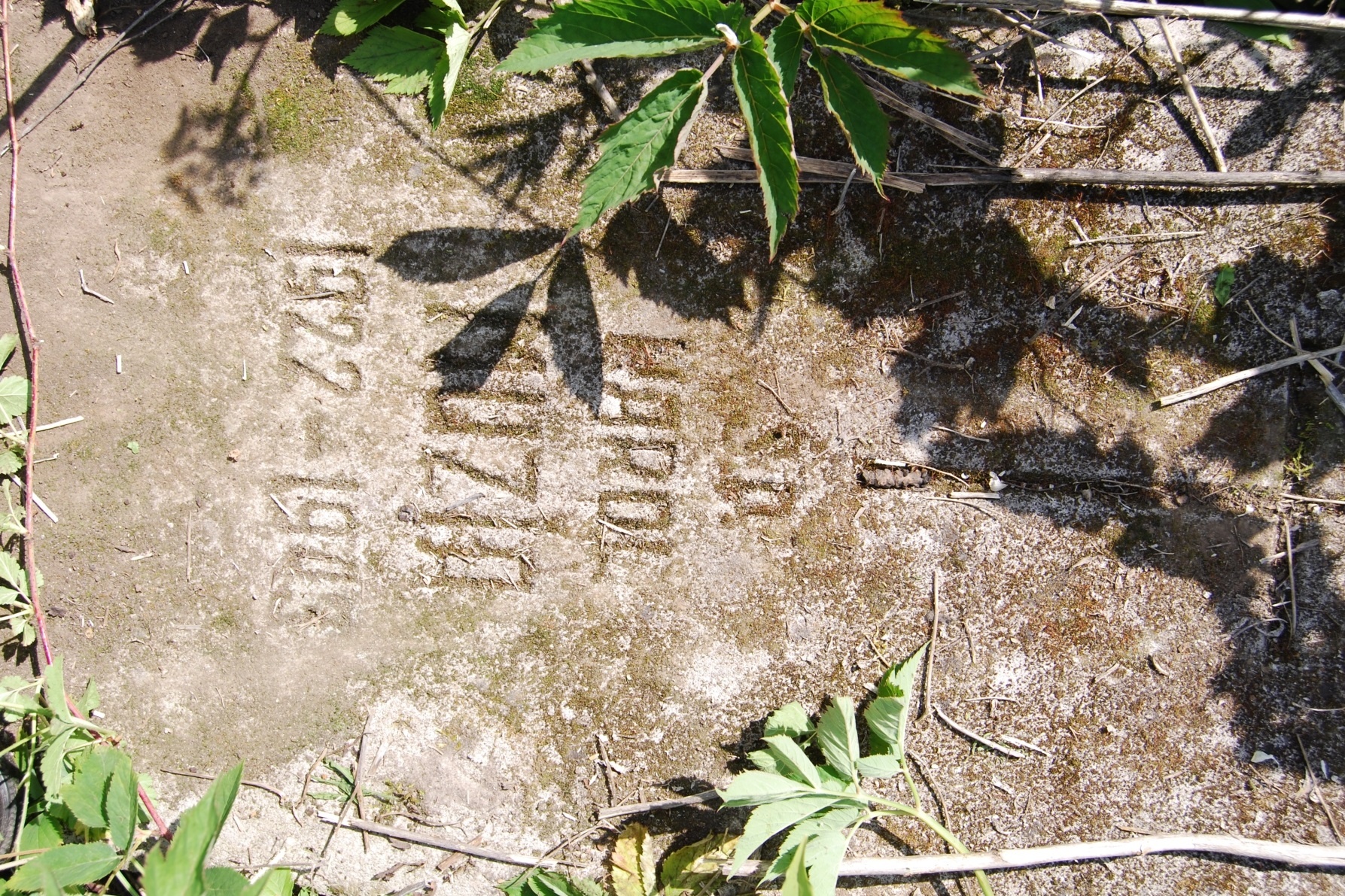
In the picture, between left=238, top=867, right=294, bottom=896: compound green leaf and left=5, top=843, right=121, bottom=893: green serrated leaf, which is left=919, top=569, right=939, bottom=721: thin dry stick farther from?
left=5, top=843, right=121, bottom=893: green serrated leaf

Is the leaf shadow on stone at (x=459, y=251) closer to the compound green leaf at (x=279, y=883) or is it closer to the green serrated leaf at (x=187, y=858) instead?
the green serrated leaf at (x=187, y=858)

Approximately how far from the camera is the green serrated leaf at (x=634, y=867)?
267 centimetres

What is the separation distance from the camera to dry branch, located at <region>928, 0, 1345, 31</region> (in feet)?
8.18

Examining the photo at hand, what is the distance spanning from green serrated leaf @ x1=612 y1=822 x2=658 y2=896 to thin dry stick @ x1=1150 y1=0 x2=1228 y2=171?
3.06 m

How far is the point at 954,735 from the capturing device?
2.75 m

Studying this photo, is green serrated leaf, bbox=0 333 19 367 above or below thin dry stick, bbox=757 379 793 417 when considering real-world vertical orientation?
above

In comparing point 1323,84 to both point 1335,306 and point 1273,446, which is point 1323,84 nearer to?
point 1335,306

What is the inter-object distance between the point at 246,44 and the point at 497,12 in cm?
90

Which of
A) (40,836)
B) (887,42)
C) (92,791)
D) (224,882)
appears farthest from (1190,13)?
(40,836)

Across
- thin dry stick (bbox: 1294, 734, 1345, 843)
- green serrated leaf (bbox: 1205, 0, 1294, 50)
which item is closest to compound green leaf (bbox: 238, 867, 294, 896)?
thin dry stick (bbox: 1294, 734, 1345, 843)

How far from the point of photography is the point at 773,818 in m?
2.36

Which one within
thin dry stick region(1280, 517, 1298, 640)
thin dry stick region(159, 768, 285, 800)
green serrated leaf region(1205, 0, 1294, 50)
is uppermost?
green serrated leaf region(1205, 0, 1294, 50)

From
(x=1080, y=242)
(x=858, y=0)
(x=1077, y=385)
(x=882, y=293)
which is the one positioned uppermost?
(x=858, y=0)

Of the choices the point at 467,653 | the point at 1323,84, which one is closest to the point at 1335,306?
the point at 1323,84
